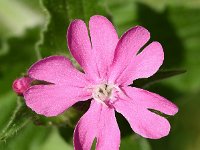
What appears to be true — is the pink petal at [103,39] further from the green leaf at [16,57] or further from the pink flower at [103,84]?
the green leaf at [16,57]

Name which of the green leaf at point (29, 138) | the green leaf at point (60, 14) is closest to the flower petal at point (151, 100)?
the green leaf at point (60, 14)

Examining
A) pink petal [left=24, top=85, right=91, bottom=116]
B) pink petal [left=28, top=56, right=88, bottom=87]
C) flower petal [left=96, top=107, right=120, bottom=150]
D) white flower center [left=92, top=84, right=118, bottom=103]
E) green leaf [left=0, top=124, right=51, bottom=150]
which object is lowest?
green leaf [left=0, top=124, right=51, bottom=150]

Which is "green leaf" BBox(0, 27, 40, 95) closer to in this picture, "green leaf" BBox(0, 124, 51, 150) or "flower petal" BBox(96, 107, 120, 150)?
"green leaf" BBox(0, 124, 51, 150)

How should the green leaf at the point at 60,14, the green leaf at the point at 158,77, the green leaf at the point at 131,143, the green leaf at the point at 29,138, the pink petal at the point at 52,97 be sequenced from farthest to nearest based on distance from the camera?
1. the green leaf at the point at 29,138
2. the green leaf at the point at 131,143
3. the green leaf at the point at 60,14
4. the green leaf at the point at 158,77
5. the pink petal at the point at 52,97

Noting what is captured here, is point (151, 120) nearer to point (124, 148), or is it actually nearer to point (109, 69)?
point (109, 69)

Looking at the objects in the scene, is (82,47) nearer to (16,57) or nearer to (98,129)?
(98,129)

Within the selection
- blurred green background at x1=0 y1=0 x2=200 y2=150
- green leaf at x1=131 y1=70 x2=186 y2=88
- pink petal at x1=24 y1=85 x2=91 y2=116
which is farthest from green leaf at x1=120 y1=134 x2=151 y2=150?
pink petal at x1=24 y1=85 x2=91 y2=116
